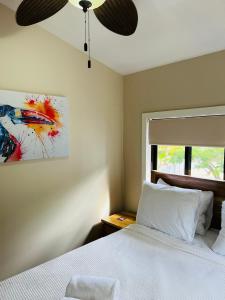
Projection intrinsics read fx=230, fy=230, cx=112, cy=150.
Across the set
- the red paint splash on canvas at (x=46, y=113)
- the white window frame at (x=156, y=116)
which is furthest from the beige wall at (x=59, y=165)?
the white window frame at (x=156, y=116)

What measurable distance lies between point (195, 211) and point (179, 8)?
1651 mm

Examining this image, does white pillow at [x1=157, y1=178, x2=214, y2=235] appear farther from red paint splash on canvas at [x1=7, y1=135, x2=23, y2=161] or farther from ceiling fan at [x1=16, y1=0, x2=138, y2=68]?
red paint splash on canvas at [x1=7, y1=135, x2=23, y2=161]

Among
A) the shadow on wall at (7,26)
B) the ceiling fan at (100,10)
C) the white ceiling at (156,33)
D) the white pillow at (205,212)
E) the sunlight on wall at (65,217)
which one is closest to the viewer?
the ceiling fan at (100,10)

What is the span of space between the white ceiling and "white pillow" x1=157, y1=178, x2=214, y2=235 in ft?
4.45

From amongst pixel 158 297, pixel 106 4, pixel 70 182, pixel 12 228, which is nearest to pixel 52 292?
pixel 158 297

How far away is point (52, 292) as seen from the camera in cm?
137

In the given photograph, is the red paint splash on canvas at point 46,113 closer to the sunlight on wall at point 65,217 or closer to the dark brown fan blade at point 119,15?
the sunlight on wall at point 65,217

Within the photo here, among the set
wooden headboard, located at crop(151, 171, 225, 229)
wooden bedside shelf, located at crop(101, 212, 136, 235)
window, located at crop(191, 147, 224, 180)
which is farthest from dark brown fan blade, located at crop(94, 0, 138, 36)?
wooden bedside shelf, located at crop(101, 212, 136, 235)

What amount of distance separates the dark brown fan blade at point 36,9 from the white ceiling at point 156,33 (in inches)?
21.7

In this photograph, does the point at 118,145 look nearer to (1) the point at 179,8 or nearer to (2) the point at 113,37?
(2) the point at 113,37

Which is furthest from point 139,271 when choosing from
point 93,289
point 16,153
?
point 16,153

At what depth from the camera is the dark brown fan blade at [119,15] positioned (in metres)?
1.32

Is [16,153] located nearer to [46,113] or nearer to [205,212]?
[46,113]

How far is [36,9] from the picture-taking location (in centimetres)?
138
